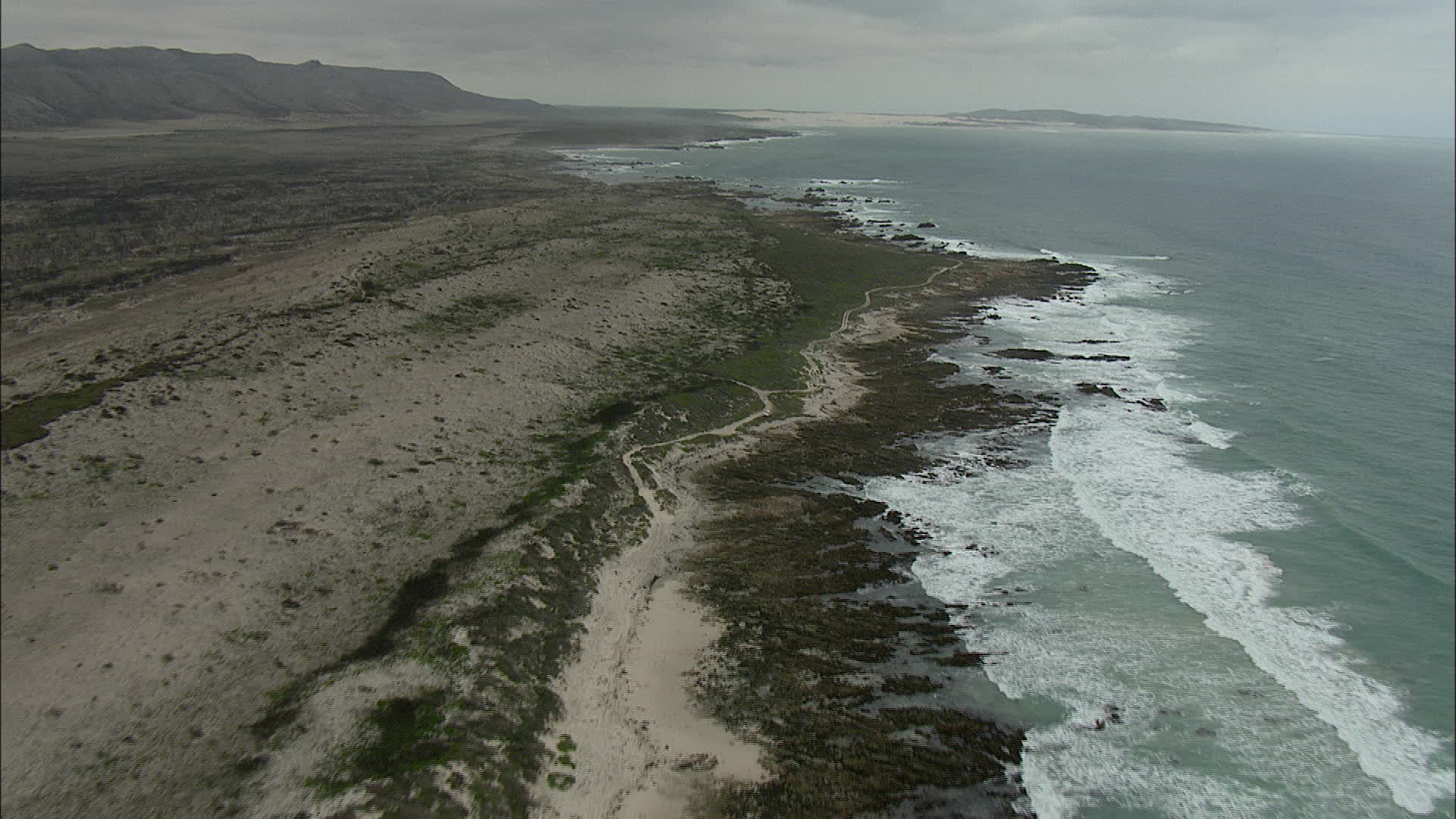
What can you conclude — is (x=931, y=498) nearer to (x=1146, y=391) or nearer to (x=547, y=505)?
(x=547, y=505)

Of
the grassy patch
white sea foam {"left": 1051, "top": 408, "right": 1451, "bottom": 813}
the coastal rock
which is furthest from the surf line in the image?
the grassy patch

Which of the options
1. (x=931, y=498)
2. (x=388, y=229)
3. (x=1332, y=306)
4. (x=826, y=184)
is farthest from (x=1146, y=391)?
(x=826, y=184)

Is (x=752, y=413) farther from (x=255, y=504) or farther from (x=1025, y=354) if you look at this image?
(x=255, y=504)

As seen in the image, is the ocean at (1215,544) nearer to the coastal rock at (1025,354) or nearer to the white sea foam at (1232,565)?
the white sea foam at (1232,565)

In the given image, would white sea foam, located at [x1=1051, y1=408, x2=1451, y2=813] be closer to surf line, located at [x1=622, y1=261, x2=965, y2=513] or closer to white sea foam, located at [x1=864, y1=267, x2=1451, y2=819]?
white sea foam, located at [x1=864, y1=267, x2=1451, y2=819]

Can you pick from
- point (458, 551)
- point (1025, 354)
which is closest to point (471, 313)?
A: point (458, 551)

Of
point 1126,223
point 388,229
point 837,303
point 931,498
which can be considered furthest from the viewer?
point 1126,223
